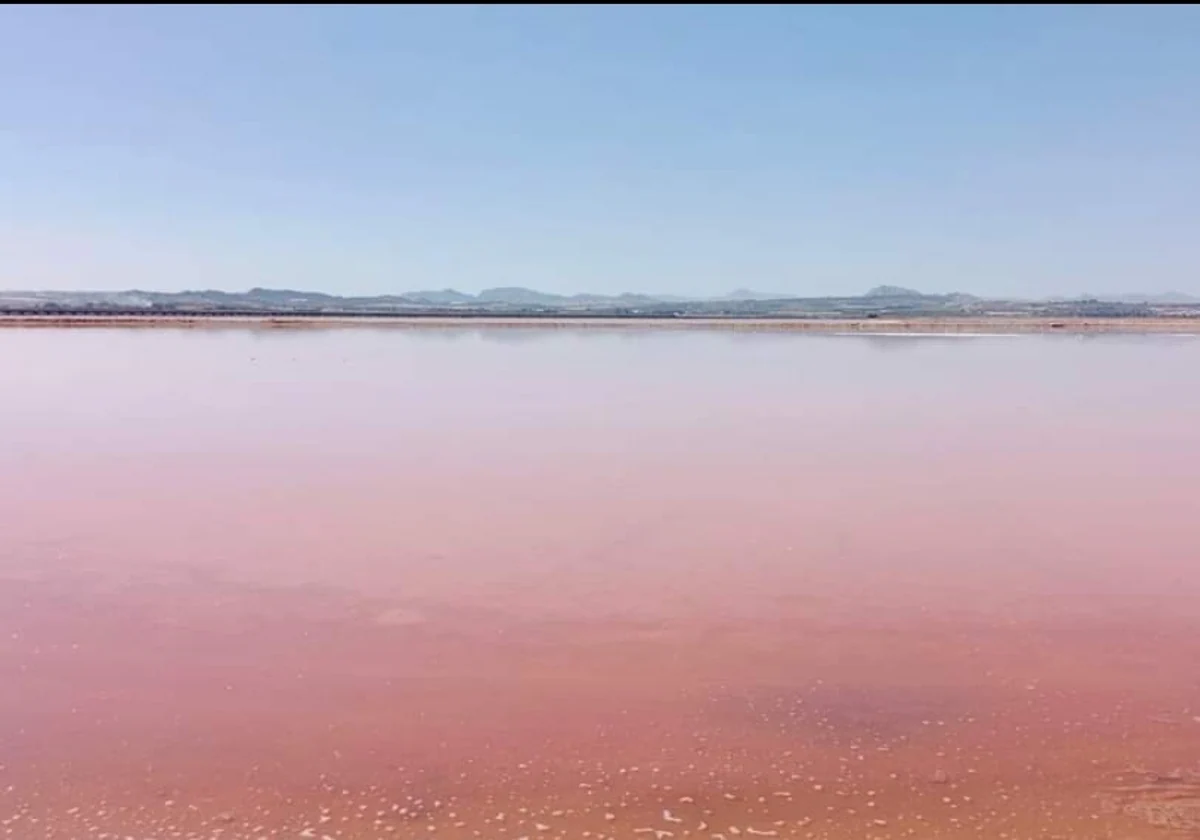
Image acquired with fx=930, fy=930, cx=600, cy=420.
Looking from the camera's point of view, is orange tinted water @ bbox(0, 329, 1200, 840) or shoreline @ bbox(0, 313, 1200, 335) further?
shoreline @ bbox(0, 313, 1200, 335)

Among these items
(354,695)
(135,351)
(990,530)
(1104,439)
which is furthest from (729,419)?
(135,351)

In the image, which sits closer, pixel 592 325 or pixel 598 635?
pixel 598 635

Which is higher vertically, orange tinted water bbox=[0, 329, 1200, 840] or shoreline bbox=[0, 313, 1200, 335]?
shoreline bbox=[0, 313, 1200, 335]

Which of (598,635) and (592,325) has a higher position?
(592,325)

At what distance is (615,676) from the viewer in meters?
6.59

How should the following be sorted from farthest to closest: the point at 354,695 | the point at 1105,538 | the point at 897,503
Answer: the point at 897,503 < the point at 1105,538 < the point at 354,695

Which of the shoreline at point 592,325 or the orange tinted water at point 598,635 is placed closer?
the orange tinted water at point 598,635

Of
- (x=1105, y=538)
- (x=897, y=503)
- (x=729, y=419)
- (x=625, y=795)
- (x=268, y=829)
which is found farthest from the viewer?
(x=729, y=419)

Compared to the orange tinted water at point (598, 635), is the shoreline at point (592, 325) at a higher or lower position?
higher

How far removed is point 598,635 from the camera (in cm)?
731

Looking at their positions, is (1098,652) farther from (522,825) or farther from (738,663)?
(522,825)

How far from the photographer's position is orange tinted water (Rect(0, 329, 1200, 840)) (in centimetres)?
513

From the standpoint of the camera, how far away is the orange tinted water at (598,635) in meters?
5.13

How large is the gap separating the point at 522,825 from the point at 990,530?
713cm
